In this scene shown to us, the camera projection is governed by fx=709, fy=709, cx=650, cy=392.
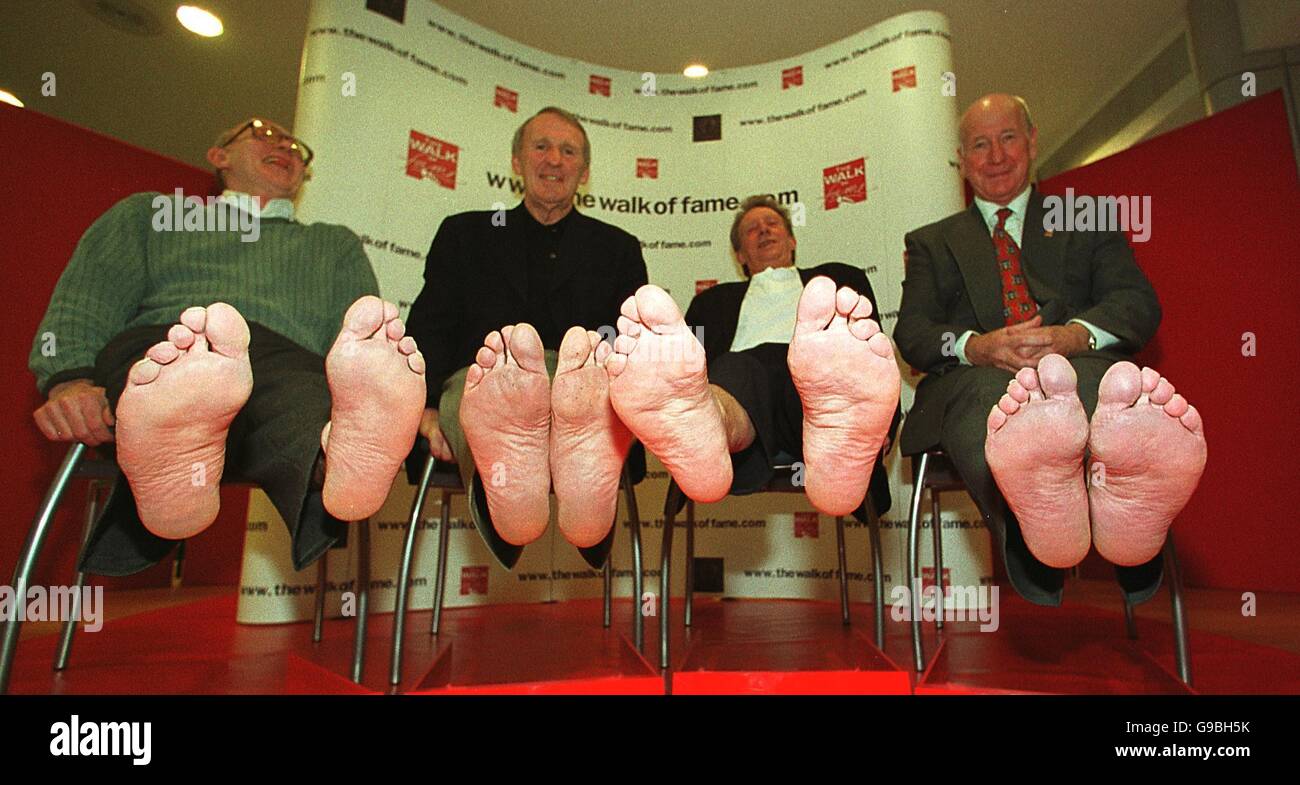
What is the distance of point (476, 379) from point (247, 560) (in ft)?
4.77

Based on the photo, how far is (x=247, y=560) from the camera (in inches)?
79.7

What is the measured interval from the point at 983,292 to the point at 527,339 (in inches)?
43.7

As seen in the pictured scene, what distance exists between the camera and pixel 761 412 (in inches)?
50.1

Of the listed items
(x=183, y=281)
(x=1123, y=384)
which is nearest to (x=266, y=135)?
(x=183, y=281)

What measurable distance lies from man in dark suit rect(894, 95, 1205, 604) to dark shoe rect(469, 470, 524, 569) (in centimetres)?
77

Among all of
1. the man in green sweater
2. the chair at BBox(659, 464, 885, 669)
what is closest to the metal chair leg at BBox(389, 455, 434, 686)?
the man in green sweater

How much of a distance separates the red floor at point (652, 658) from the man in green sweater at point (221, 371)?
11.8 inches

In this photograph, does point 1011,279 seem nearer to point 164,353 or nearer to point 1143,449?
point 1143,449

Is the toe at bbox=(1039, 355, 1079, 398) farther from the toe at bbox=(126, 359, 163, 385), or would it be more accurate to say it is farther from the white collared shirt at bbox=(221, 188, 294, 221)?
the white collared shirt at bbox=(221, 188, 294, 221)

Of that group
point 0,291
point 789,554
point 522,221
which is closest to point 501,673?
point 522,221

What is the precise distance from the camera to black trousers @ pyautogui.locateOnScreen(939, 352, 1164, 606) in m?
1.06
